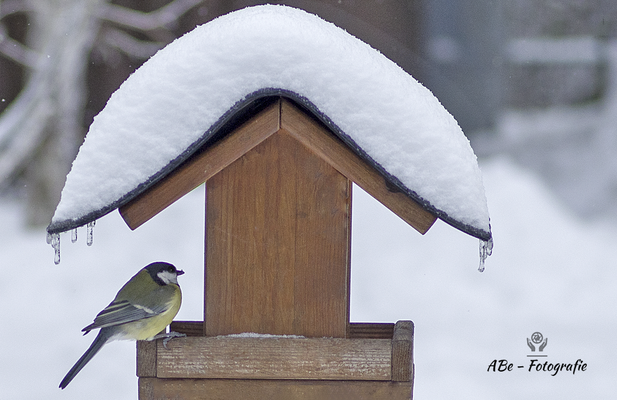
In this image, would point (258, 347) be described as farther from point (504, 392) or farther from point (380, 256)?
point (380, 256)

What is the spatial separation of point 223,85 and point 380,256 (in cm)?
342

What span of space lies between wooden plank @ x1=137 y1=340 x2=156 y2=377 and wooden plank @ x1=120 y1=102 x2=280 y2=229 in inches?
13.8

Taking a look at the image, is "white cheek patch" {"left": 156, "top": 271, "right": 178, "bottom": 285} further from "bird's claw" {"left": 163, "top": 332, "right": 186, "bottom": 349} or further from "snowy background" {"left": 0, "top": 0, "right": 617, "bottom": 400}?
"snowy background" {"left": 0, "top": 0, "right": 617, "bottom": 400}

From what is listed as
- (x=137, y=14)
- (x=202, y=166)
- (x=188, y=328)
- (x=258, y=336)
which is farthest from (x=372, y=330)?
(x=137, y=14)

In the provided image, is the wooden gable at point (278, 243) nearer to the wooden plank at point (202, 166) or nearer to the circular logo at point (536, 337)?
the wooden plank at point (202, 166)

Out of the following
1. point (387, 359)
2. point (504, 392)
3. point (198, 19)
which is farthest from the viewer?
point (198, 19)

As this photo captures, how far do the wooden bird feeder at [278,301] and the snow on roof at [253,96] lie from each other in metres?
0.23

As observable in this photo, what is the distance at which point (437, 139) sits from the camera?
5.29 feet

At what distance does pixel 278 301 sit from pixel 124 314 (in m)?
0.44

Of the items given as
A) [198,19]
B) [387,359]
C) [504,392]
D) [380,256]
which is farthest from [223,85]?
[198,19]

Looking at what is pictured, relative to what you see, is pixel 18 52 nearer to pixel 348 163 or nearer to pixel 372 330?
pixel 372 330

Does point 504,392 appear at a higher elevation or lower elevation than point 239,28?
lower

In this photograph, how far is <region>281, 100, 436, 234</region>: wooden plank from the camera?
62.7 inches

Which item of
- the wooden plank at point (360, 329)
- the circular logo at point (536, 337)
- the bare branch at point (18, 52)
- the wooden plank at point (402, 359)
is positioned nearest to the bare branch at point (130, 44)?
the bare branch at point (18, 52)
